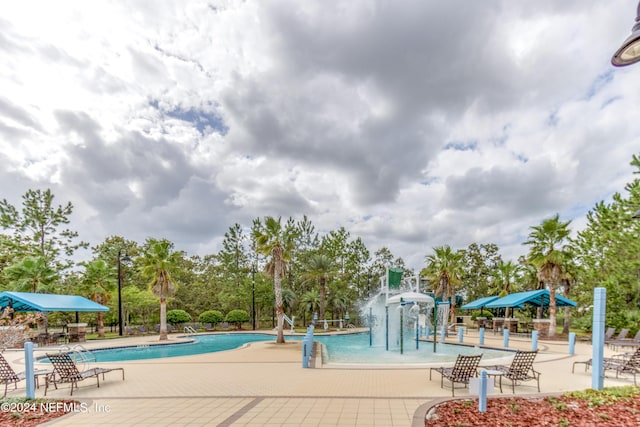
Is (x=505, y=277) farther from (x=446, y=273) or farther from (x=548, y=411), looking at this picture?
(x=548, y=411)

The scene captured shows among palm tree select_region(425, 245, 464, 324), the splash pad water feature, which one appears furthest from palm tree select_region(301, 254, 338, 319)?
palm tree select_region(425, 245, 464, 324)

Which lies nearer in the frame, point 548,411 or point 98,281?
point 548,411

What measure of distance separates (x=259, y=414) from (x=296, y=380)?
3.07m

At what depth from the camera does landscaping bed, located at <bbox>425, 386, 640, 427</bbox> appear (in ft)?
17.7

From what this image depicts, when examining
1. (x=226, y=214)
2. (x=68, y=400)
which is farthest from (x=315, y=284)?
(x=68, y=400)

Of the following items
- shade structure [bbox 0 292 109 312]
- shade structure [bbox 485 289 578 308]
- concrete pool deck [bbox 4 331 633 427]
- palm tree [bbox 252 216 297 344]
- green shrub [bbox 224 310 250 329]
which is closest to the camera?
concrete pool deck [bbox 4 331 633 427]

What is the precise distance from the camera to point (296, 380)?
912 cm

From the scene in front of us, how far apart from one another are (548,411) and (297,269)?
33.4 m

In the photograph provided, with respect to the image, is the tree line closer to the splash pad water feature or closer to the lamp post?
the splash pad water feature

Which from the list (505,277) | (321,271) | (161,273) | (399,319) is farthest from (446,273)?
(161,273)

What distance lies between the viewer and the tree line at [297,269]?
2092 cm

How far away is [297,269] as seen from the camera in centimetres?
3862

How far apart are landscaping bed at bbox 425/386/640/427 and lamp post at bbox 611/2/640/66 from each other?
16.8 feet

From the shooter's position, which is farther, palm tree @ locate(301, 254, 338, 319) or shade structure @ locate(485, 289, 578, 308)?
palm tree @ locate(301, 254, 338, 319)
